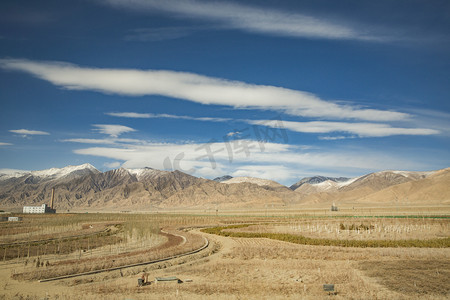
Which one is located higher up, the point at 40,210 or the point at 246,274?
the point at 246,274

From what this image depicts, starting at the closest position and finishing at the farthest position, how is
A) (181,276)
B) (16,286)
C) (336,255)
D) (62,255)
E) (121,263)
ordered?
(16,286) → (181,276) → (121,263) → (336,255) → (62,255)

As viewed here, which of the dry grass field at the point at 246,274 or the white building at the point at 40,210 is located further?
the white building at the point at 40,210

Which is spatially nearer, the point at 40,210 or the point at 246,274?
the point at 246,274

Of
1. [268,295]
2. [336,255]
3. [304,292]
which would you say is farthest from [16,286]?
[336,255]

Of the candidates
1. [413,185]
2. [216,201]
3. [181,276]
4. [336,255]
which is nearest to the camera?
[181,276]

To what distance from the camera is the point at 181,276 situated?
71.3ft

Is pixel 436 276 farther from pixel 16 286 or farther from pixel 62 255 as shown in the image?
pixel 62 255

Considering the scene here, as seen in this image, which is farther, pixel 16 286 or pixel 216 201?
pixel 216 201

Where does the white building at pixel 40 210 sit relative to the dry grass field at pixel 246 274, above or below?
below

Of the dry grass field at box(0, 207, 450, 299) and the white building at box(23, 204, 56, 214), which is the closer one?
the dry grass field at box(0, 207, 450, 299)

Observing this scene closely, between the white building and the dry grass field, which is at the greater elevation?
the dry grass field

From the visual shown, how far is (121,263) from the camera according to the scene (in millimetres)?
24344

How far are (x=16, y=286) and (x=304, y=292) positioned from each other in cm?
1619

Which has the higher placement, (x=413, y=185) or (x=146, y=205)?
(x=413, y=185)
